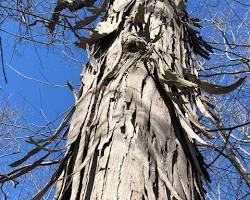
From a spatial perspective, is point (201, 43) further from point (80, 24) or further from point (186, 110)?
point (186, 110)

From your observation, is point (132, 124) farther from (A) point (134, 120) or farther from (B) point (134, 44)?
(B) point (134, 44)

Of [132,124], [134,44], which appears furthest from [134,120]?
[134,44]

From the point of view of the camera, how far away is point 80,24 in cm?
242

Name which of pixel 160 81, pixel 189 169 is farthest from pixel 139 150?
pixel 160 81

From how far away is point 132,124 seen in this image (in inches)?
51.9

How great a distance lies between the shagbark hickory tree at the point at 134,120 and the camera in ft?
3.83

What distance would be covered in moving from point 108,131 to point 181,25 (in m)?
1.07

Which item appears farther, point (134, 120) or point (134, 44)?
point (134, 44)

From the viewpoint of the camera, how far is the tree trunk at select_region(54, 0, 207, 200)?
3.80 ft

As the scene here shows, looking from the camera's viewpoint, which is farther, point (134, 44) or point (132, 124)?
point (134, 44)

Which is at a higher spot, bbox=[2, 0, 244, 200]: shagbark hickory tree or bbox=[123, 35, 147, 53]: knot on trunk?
bbox=[123, 35, 147, 53]: knot on trunk

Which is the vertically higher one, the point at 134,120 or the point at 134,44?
the point at 134,44

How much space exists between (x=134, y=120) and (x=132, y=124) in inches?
1.0

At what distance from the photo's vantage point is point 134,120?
134 cm
